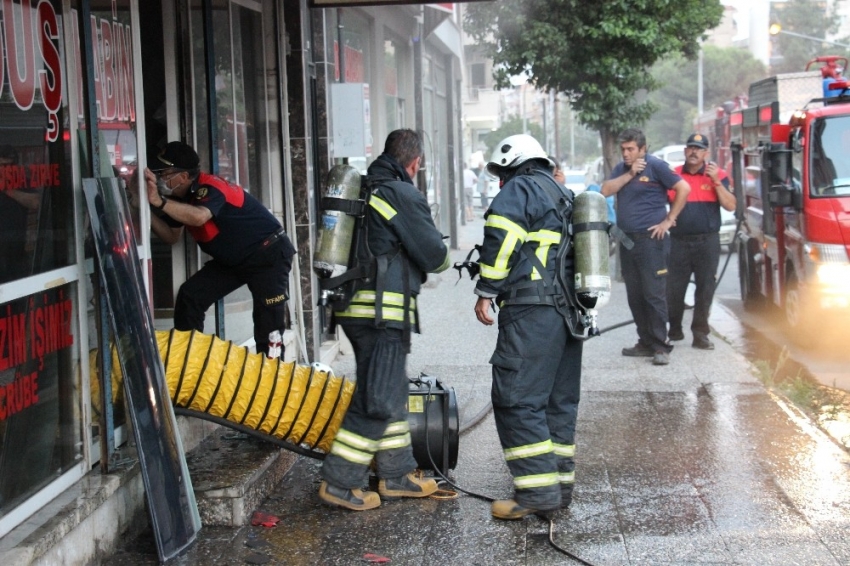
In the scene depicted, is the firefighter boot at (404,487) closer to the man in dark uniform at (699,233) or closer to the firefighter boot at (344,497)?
the firefighter boot at (344,497)

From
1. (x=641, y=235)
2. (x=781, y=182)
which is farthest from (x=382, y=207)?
(x=781, y=182)

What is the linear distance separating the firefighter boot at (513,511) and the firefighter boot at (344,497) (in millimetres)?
642

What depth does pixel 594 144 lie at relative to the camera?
273 ft

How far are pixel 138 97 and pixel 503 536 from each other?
2899mm

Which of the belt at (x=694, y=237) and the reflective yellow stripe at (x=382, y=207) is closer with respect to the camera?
the reflective yellow stripe at (x=382, y=207)

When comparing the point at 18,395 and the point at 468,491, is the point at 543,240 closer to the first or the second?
the point at 468,491

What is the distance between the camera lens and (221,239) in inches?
234

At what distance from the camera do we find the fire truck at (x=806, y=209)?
29.6 ft

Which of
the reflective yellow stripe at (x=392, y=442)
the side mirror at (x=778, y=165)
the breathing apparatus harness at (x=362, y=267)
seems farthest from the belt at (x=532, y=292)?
the side mirror at (x=778, y=165)

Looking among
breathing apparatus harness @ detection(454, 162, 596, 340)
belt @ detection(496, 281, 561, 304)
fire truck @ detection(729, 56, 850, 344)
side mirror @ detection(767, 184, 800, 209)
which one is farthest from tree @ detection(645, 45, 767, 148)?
belt @ detection(496, 281, 561, 304)

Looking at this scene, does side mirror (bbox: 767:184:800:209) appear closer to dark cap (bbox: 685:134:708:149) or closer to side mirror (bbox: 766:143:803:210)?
side mirror (bbox: 766:143:803:210)

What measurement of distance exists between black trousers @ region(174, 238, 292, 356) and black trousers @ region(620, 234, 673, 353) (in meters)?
3.53

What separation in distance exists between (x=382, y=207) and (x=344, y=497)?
1453 mm

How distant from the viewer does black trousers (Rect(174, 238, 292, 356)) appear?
6043 mm
